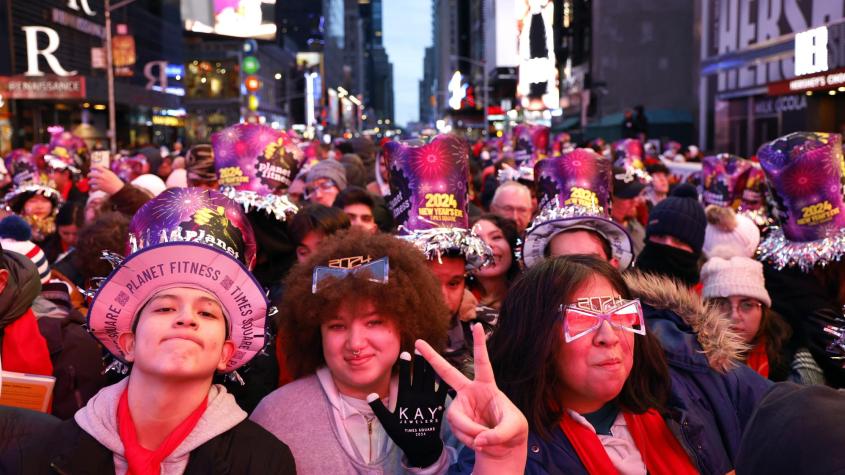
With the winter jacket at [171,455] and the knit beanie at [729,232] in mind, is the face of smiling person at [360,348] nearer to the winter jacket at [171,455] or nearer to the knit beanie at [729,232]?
the winter jacket at [171,455]

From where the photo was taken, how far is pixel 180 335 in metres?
3.04

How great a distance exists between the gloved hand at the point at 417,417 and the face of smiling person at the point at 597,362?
0.42 meters

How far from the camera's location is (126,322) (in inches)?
126

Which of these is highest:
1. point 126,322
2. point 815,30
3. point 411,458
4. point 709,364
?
point 815,30

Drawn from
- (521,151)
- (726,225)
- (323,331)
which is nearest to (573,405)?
(323,331)

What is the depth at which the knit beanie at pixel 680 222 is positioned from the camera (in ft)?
18.9

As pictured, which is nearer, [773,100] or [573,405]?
[573,405]

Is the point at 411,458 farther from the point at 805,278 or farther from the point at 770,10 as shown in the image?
the point at 770,10

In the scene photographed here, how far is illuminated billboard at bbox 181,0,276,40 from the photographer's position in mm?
61281

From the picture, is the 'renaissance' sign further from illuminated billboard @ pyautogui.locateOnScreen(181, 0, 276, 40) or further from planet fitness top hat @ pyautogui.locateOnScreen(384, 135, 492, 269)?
planet fitness top hat @ pyautogui.locateOnScreen(384, 135, 492, 269)

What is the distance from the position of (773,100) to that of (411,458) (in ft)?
104

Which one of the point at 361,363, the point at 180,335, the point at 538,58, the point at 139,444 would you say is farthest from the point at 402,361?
the point at 538,58

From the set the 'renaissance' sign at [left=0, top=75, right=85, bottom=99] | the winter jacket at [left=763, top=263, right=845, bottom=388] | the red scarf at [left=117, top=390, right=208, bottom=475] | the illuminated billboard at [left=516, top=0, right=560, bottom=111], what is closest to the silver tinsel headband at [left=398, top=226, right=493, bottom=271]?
the winter jacket at [left=763, top=263, right=845, bottom=388]

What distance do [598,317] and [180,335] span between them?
1360mm
